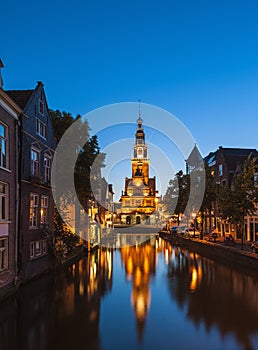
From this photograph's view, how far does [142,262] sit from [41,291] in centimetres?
1841

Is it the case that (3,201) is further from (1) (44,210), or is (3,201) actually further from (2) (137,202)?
(2) (137,202)

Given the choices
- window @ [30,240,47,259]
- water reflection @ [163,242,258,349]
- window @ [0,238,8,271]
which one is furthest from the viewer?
window @ [30,240,47,259]

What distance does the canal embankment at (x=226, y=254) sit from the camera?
102ft

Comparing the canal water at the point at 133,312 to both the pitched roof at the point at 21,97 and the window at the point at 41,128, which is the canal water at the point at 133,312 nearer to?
the window at the point at 41,128

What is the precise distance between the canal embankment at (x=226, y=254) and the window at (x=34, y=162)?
727 inches

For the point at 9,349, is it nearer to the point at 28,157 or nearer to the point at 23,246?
the point at 23,246

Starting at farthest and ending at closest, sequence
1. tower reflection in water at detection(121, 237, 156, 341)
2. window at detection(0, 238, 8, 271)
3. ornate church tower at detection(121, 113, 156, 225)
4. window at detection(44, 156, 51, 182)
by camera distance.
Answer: ornate church tower at detection(121, 113, 156, 225)
window at detection(44, 156, 51, 182)
window at detection(0, 238, 8, 271)
tower reflection in water at detection(121, 237, 156, 341)

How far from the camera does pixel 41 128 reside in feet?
97.6

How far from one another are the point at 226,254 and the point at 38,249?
63.3ft

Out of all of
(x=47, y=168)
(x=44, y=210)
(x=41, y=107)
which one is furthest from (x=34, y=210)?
(x=41, y=107)

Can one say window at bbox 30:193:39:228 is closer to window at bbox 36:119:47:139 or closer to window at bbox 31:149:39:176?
window at bbox 31:149:39:176

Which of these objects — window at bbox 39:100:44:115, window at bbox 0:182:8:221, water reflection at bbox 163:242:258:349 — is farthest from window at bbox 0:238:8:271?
window at bbox 39:100:44:115

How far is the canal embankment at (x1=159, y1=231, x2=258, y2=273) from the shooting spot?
3107 cm

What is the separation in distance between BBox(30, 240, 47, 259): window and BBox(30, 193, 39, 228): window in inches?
54.4
